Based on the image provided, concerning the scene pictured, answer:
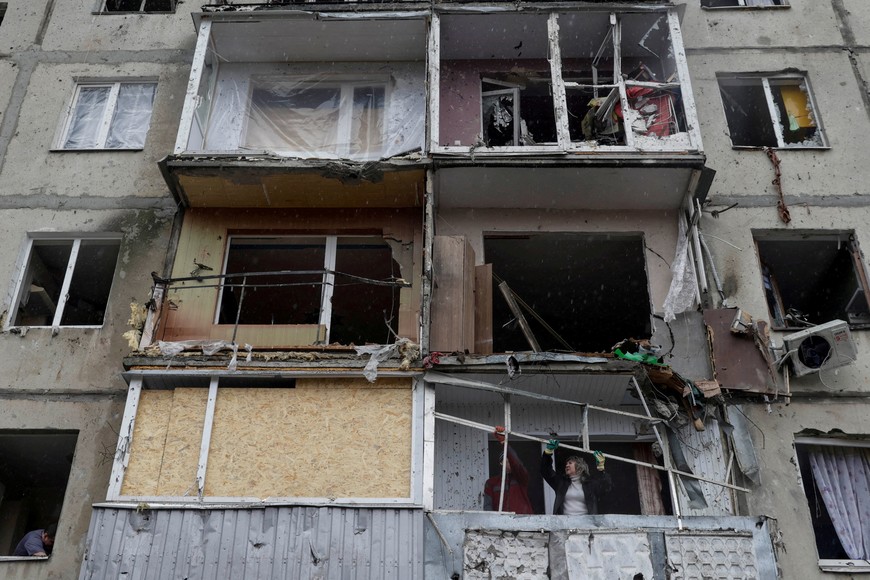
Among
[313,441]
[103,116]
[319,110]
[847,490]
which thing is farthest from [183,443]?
[847,490]

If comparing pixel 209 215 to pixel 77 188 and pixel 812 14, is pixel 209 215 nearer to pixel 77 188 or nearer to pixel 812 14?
pixel 77 188

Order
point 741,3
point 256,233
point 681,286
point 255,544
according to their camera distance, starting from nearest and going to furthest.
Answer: point 255,544
point 681,286
point 256,233
point 741,3

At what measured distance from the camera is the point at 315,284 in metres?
11.1

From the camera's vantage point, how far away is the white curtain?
34.2 feet

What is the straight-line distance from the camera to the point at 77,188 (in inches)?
510

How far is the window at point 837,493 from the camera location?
10.4 m

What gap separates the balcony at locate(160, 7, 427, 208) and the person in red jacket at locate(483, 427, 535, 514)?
14.3ft

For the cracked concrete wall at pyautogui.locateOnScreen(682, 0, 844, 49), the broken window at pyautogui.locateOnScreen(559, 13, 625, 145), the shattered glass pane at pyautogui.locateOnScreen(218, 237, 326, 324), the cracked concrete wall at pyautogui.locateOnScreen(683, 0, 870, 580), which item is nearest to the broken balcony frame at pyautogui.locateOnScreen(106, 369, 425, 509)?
the shattered glass pane at pyautogui.locateOnScreen(218, 237, 326, 324)

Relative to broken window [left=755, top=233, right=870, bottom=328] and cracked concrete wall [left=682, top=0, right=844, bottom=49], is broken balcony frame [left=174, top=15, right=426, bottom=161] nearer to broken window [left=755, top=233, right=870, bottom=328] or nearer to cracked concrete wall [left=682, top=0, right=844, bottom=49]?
cracked concrete wall [left=682, top=0, right=844, bottom=49]

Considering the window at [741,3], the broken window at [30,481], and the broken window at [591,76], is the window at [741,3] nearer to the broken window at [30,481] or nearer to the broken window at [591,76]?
the broken window at [591,76]

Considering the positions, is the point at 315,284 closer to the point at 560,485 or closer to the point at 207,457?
the point at 207,457

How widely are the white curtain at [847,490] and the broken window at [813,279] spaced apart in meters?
1.95

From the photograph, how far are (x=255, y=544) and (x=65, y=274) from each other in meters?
5.94

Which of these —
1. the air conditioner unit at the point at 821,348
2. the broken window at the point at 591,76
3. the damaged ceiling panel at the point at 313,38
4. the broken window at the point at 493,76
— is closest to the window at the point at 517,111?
the broken window at the point at 493,76
